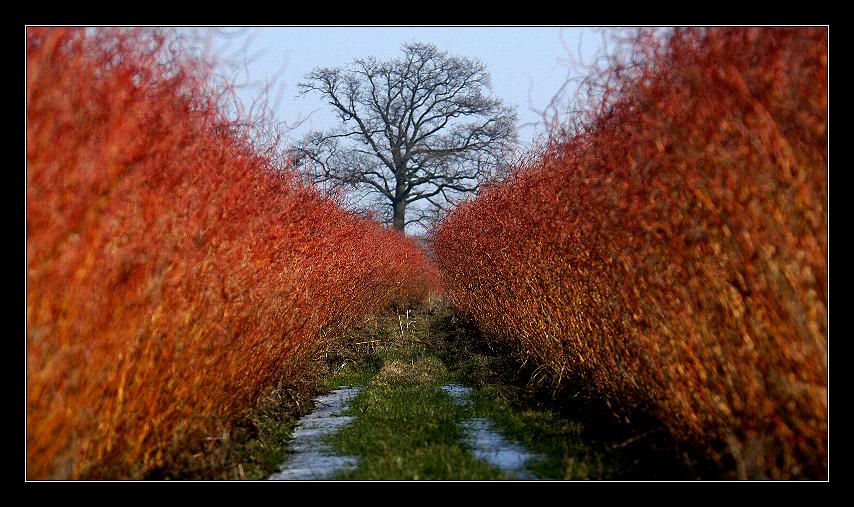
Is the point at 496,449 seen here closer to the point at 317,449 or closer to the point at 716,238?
the point at 317,449

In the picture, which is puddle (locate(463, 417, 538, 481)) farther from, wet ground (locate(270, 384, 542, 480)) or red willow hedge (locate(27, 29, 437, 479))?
red willow hedge (locate(27, 29, 437, 479))

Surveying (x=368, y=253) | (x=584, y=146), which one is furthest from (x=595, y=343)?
(x=368, y=253)

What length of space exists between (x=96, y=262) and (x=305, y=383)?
390 cm

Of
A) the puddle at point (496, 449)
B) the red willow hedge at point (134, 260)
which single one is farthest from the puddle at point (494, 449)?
the red willow hedge at point (134, 260)

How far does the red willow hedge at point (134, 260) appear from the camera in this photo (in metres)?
2.66

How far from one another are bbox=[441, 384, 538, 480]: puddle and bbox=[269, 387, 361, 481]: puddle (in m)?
0.74

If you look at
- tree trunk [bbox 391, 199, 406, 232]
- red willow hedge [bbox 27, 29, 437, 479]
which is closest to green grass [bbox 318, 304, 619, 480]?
red willow hedge [bbox 27, 29, 437, 479]

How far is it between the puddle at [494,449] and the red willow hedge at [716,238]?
72cm

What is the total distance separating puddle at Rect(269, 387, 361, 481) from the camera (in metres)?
4.11

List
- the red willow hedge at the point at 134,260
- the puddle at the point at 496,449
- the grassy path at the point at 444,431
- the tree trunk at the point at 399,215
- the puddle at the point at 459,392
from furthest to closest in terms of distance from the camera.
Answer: the tree trunk at the point at 399,215
the puddle at the point at 459,392
the puddle at the point at 496,449
the grassy path at the point at 444,431
the red willow hedge at the point at 134,260

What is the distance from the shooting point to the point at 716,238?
3.13 meters

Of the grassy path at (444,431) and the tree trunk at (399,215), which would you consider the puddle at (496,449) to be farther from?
the tree trunk at (399,215)

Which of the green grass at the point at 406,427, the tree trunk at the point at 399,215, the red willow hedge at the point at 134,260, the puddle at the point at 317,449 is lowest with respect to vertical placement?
the puddle at the point at 317,449

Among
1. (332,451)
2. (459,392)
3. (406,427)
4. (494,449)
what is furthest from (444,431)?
(459,392)
